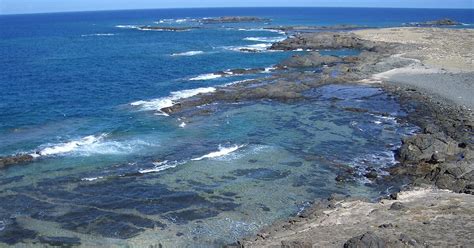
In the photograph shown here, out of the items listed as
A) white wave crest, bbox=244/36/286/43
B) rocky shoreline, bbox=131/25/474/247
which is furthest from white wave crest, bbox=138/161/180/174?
white wave crest, bbox=244/36/286/43

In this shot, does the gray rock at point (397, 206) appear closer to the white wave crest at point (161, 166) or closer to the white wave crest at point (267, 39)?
the white wave crest at point (161, 166)

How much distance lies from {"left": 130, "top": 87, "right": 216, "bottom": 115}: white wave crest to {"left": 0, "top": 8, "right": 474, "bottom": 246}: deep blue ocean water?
0.31 meters

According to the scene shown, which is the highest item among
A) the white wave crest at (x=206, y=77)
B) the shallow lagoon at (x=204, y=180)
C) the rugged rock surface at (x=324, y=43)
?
the rugged rock surface at (x=324, y=43)

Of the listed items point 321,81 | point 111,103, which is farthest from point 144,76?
point 321,81

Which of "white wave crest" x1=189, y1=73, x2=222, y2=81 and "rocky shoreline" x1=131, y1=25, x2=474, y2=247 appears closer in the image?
"rocky shoreline" x1=131, y1=25, x2=474, y2=247

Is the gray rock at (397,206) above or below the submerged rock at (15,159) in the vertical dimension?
above

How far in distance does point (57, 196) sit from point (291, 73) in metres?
40.4

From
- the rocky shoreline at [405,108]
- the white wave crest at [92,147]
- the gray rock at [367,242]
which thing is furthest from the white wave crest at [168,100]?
the gray rock at [367,242]

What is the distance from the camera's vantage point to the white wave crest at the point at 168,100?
4662 cm

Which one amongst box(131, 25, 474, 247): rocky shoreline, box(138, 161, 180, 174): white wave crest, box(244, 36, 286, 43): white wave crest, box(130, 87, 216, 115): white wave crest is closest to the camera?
box(131, 25, 474, 247): rocky shoreline

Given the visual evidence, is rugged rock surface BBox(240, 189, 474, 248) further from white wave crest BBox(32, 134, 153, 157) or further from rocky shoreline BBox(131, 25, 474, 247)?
white wave crest BBox(32, 134, 153, 157)

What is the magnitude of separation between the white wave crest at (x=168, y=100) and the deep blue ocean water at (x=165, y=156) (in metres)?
0.31

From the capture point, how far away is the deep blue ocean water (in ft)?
80.4

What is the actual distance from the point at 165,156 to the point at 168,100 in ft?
54.1
